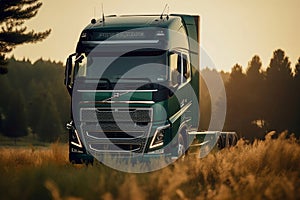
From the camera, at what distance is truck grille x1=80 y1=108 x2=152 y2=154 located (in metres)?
17.0

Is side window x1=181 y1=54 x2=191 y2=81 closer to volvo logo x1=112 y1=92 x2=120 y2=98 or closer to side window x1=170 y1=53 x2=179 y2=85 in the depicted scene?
side window x1=170 y1=53 x2=179 y2=85

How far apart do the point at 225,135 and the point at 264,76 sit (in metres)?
53.2

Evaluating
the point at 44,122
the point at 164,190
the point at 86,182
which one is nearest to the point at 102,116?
the point at 86,182

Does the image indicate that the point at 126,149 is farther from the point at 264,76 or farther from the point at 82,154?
the point at 264,76

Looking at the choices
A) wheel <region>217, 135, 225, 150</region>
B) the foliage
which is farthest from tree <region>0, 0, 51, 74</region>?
the foliage

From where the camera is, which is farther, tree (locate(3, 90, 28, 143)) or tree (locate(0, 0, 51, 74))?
tree (locate(3, 90, 28, 143))

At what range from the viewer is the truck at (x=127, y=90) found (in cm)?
1683

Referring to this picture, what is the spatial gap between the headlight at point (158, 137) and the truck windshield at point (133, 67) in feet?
3.66

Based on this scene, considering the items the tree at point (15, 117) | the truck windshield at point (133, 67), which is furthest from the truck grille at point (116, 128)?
the tree at point (15, 117)

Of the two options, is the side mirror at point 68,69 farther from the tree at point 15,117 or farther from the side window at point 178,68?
the tree at point 15,117

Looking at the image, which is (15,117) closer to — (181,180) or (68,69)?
(68,69)

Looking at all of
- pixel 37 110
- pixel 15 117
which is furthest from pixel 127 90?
pixel 37 110

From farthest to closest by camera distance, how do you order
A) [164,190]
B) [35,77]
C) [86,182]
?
[35,77]
[86,182]
[164,190]

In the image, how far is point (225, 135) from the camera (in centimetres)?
2189
